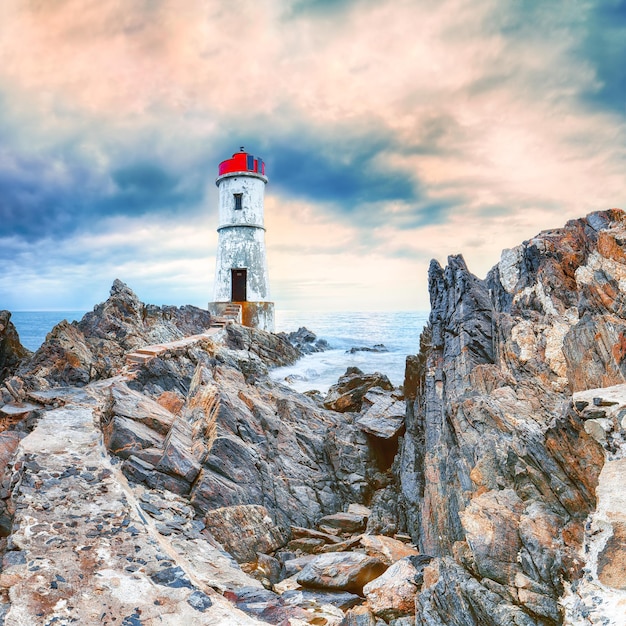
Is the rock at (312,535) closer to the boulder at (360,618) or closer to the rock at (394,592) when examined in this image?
the rock at (394,592)

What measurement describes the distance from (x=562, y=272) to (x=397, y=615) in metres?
7.73

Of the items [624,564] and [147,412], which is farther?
[147,412]

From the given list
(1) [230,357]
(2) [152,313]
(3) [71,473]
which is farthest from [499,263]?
(2) [152,313]

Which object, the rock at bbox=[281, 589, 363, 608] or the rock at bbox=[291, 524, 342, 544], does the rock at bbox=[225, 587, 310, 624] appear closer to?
the rock at bbox=[281, 589, 363, 608]

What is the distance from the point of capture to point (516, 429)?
5.99m

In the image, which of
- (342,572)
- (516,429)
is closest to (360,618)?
(342,572)

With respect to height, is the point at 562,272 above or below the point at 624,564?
above

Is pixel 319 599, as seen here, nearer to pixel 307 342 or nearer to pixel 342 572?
pixel 342 572

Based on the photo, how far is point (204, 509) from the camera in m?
8.41

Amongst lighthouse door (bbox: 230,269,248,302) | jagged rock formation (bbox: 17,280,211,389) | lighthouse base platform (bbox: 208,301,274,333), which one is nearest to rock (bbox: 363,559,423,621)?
jagged rock formation (bbox: 17,280,211,389)

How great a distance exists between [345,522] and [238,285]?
80.5 ft

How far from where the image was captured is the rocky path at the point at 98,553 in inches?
192

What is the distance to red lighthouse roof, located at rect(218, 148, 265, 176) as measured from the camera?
32.7 meters

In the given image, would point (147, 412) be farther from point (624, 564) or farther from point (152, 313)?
point (152, 313)
